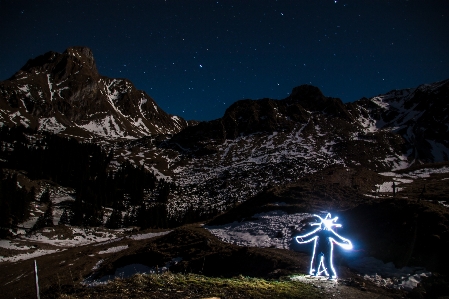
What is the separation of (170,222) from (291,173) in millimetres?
63237

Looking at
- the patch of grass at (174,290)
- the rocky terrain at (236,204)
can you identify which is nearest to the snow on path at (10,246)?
the rocky terrain at (236,204)

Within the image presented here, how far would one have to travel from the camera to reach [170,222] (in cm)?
8606

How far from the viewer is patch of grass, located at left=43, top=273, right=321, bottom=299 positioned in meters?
7.61

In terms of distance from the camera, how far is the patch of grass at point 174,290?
761 centimetres

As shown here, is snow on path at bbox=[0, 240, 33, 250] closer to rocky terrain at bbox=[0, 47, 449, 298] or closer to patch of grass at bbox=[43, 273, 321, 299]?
rocky terrain at bbox=[0, 47, 449, 298]

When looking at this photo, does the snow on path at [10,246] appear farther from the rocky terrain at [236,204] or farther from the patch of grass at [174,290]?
the patch of grass at [174,290]

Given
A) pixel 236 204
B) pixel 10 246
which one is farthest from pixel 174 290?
pixel 10 246

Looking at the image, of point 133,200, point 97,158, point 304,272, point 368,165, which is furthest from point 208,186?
point 304,272

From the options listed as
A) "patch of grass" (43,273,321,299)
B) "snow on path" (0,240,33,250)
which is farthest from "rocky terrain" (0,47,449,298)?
"patch of grass" (43,273,321,299)

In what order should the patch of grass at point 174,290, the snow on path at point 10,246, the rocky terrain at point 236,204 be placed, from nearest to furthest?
1. the patch of grass at point 174,290
2. the rocky terrain at point 236,204
3. the snow on path at point 10,246

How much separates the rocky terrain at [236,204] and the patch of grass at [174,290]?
26.5 inches

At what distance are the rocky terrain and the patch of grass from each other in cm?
67

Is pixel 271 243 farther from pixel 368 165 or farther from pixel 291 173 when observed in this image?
pixel 368 165

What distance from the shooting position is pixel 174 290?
8273mm
